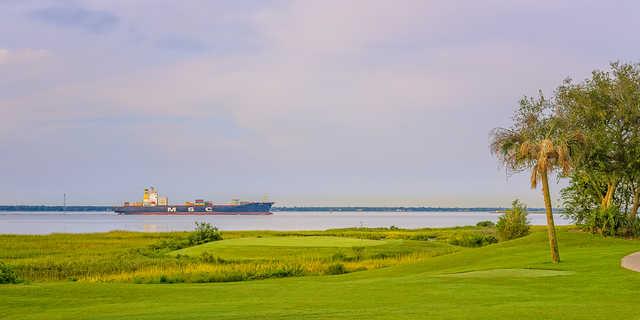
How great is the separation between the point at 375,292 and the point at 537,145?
11.1 m

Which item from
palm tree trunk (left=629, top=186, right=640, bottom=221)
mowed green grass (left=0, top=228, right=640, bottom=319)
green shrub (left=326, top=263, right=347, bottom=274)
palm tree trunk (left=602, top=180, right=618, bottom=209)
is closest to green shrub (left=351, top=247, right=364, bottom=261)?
green shrub (left=326, top=263, right=347, bottom=274)

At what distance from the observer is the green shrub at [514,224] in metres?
53.7

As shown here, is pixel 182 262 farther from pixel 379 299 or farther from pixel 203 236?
pixel 379 299

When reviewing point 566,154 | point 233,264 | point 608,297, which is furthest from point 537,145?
point 233,264

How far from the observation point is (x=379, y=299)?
58.1 feet

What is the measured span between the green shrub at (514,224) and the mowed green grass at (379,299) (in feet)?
89.6

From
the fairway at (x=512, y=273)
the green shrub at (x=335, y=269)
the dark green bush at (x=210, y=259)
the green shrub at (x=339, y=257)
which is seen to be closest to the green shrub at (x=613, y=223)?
the green shrub at (x=339, y=257)

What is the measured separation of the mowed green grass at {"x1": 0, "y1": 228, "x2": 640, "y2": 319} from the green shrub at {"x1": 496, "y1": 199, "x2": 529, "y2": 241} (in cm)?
2730

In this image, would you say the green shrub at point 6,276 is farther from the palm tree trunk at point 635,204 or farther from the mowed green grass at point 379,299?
the palm tree trunk at point 635,204

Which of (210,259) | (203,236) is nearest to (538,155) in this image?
(210,259)

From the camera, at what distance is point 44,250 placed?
56.5 m

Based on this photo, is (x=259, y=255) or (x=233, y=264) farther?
(x=259, y=255)

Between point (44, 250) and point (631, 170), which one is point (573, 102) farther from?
point (44, 250)

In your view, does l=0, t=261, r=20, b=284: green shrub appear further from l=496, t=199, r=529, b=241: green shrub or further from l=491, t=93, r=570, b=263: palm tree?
l=496, t=199, r=529, b=241: green shrub
